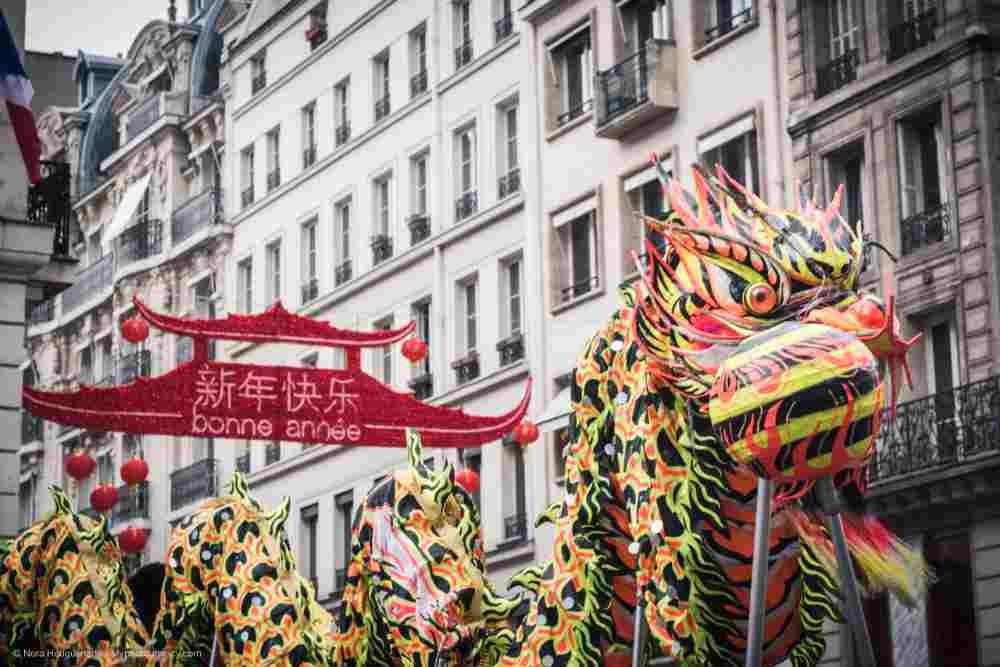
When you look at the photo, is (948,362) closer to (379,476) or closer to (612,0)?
(612,0)

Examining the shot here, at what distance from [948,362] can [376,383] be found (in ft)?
35.3

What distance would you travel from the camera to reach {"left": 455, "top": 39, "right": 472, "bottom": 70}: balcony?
44469mm

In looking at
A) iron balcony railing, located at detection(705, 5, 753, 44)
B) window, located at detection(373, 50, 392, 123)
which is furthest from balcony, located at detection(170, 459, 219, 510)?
iron balcony railing, located at detection(705, 5, 753, 44)

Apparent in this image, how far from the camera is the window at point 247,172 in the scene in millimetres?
53812

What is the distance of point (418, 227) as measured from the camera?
149 ft

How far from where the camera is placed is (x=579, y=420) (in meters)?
12.6

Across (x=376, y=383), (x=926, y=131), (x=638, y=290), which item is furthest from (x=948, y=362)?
(x=638, y=290)

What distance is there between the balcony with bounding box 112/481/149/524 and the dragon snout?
150 ft

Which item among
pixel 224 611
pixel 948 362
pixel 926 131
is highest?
pixel 926 131

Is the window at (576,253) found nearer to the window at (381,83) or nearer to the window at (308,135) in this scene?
the window at (381,83)

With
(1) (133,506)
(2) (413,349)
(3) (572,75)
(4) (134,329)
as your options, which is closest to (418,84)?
(3) (572,75)

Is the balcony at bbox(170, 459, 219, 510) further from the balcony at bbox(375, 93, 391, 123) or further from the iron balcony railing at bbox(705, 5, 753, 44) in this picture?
the iron balcony railing at bbox(705, 5, 753, 44)

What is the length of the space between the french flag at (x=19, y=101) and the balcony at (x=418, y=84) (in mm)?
23345

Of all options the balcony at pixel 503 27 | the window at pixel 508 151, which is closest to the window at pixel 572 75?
the window at pixel 508 151
